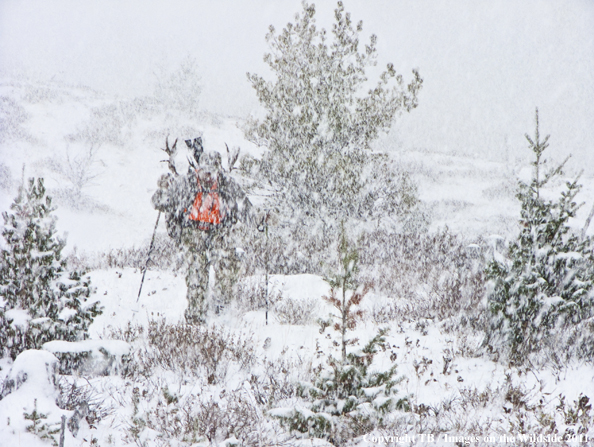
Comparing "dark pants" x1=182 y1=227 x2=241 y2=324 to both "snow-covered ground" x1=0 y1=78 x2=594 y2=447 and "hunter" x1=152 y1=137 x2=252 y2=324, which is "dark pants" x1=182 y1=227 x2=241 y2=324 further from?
"snow-covered ground" x1=0 y1=78 x2=594 y2=447

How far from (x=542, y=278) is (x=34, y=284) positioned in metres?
5.13

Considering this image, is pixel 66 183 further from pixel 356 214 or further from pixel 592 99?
pixel 592 99

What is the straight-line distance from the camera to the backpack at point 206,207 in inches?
207

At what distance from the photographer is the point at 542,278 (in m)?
4.05

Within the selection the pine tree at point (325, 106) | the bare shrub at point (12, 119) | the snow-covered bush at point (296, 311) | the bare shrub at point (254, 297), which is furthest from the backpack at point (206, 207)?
the bare shrub at point (12, 119)

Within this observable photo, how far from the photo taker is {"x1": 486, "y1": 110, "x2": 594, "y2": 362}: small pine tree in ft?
13.4

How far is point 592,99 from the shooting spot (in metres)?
13.4

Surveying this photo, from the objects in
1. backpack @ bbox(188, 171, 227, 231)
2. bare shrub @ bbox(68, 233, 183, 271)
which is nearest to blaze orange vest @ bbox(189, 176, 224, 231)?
backpack @ bbox(188, 171, 227, 231)

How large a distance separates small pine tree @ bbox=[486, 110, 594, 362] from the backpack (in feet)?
11.5

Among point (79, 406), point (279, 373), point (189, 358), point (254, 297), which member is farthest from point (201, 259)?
point (79, 406)

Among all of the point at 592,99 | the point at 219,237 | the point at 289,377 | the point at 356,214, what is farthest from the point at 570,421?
the point at 592,99

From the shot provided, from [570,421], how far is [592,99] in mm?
14347

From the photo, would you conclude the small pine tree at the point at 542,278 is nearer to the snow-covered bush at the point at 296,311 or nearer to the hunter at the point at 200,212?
the snow-covered bush at the point at 296,311

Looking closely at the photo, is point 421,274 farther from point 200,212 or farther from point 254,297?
point 200,212
